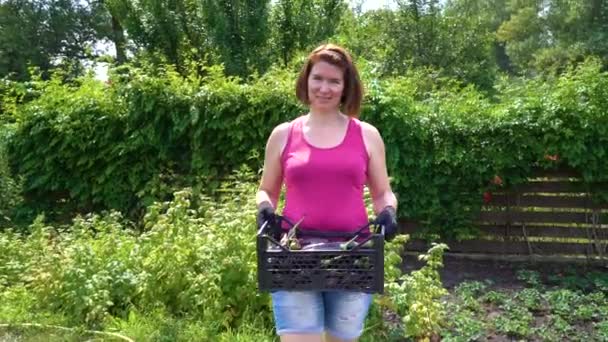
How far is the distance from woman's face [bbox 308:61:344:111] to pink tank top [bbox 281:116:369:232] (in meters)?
0.14

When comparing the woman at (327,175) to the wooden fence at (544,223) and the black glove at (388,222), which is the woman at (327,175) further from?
the wooden fence at (544,223)

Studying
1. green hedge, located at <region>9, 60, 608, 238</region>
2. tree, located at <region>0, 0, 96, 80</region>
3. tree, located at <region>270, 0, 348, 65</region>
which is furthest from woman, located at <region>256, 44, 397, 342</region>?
tree, located at <region>0, 0, 96, 80</region>

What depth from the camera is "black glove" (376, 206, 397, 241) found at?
2.39 meters

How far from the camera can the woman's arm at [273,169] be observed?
250cm

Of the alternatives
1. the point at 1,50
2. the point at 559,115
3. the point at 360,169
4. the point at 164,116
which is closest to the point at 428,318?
the point at 360,169

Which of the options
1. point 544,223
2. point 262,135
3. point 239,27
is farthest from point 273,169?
point 239,27

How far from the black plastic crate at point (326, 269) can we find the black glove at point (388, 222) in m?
0.15

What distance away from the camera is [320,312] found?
2348mm

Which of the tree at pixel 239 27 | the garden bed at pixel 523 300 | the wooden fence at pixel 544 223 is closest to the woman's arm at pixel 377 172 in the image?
the garden bed at pixel 523 300

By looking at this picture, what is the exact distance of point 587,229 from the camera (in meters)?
6.07

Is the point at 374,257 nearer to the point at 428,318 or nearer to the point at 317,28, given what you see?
the point at 428,318

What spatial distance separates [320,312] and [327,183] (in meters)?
0.46

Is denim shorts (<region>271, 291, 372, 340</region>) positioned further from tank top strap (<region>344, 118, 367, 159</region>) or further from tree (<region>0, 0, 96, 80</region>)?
tree (<region>0, 0, 96, 80</region>)

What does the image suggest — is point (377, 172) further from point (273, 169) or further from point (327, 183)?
point (273, 169)
